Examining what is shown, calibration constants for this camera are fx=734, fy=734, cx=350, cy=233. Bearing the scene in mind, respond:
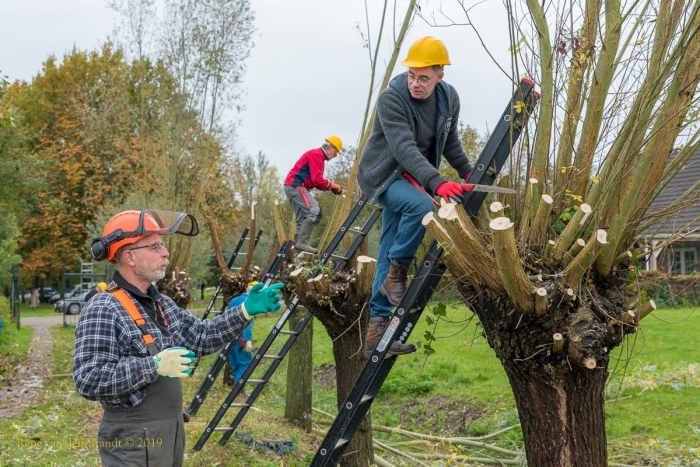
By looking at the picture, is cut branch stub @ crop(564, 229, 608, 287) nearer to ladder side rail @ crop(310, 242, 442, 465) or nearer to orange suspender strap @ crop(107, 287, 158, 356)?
ladder side rail @ crop(310, 242, 442, 465)

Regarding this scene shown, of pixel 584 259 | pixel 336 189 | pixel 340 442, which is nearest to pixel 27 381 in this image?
pixel 336 189

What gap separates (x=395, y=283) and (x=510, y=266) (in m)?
1.04

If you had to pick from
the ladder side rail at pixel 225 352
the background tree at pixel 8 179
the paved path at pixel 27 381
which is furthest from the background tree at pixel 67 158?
the ladder side rail at pixel 225 352

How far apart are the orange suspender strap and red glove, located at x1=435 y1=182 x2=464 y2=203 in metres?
1.76

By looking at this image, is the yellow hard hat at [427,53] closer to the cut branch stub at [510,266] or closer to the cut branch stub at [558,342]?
the cut branch stub at [510,266]

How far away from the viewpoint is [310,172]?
963 cm

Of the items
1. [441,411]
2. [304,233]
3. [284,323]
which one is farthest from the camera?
[441,411]

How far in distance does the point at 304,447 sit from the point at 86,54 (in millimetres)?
29123

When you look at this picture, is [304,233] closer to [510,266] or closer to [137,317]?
[510,266]

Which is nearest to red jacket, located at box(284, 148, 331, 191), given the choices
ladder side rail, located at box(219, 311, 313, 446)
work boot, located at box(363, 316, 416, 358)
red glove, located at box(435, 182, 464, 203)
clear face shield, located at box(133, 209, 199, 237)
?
ladder side rail, located at box(219, 311, 313, 446)

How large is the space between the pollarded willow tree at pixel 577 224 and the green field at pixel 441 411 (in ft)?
2.23

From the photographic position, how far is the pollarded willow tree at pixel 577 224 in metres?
A: 3.75

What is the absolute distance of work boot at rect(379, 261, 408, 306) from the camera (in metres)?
4.48

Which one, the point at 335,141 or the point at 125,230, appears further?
the point at 335,141
